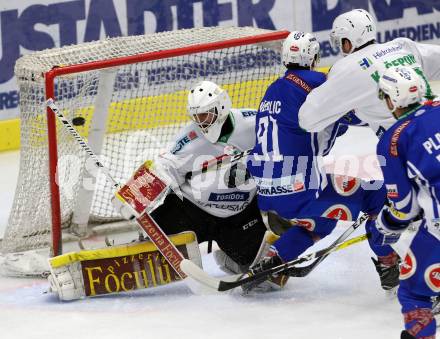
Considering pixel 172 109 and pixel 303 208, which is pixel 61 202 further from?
pixel 303 208

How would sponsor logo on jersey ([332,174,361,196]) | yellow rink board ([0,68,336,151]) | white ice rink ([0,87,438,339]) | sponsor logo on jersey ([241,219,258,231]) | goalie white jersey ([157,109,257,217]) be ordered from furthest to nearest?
yellow rink board ([0,68,336,151]), sponsor logo on jersey ([241,219,258,231]), goalie white jersey ([157,109,257,217]), sponsor logo on jersey ([332,174,361,196]), white ice rink ([0,87,438,339])

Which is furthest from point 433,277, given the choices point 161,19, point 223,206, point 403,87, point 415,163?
point 161,19

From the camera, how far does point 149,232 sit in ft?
15.8

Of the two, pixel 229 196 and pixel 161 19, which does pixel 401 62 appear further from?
pixel 161 19

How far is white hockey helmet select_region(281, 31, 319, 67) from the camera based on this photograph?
4.68 m

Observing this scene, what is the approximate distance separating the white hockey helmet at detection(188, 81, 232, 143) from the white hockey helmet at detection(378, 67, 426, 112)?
3.45ft

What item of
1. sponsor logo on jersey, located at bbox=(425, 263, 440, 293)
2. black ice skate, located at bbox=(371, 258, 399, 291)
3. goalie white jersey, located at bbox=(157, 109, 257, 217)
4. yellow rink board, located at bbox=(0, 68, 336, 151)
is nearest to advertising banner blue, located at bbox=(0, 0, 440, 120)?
yellow rink board, located at bbox=(0, 68, 336, 151)

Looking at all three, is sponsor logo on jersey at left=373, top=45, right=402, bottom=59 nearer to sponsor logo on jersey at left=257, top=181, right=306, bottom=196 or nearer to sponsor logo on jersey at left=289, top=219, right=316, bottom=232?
sponsor logo on jersey at left=257, top=181, right=306, bottom=196

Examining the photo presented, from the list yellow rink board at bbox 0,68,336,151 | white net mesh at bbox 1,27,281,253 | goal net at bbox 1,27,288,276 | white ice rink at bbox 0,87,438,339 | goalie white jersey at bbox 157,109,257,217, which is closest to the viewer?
white ice rink at bbox 0,87,438,339

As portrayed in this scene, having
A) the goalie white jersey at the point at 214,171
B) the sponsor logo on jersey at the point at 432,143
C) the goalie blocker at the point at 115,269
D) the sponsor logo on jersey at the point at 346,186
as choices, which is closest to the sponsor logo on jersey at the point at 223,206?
the goalie white jersey at the point at 214,171

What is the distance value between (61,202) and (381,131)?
155 cm

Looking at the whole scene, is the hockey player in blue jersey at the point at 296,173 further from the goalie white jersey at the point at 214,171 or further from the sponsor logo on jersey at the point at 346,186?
the goalie white jersey at the point at 214,171

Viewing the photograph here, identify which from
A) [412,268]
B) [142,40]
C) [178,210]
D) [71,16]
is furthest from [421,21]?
[412,268]

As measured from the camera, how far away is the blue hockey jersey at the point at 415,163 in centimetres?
365
